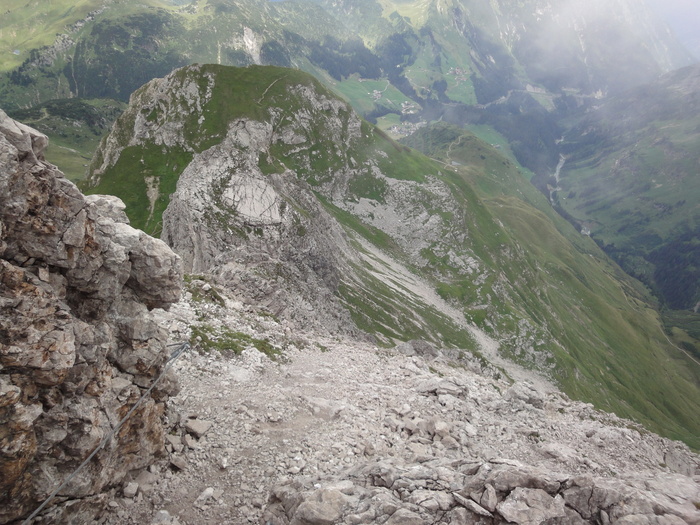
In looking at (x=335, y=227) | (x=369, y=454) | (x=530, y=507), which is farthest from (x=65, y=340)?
(x=335, y=227)

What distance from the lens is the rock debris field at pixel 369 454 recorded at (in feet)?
48.9

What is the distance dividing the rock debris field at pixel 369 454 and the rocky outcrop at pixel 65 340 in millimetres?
2602

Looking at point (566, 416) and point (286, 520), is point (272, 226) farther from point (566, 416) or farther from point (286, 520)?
point (286, 520)


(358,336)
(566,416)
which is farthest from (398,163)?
(566,416)

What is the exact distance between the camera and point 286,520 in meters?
16.1

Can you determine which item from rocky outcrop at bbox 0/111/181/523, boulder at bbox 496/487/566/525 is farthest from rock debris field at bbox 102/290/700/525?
rocky outcrop at bbox 0/111/181/523

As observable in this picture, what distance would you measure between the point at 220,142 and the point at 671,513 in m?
125

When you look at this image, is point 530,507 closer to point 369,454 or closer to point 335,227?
point 369,454

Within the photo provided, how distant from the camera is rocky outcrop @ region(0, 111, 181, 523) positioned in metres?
12.2

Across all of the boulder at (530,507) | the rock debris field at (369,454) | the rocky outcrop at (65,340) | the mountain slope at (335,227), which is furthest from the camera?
the mountain slope at (335,227)

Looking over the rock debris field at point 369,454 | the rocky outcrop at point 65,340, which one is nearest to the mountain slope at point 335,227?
the rock debris field at point 369,454

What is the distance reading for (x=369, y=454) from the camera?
22.2 m

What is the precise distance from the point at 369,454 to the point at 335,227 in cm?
10056

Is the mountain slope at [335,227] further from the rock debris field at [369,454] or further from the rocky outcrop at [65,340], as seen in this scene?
the rocky outcrop at [65,340]
